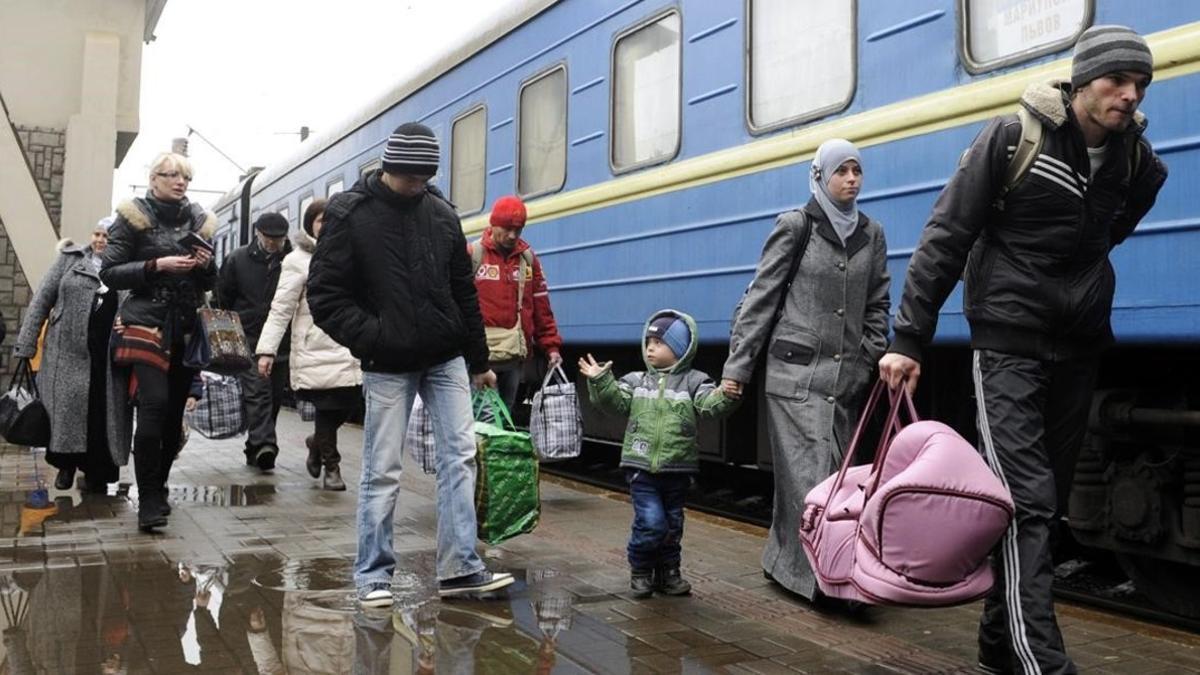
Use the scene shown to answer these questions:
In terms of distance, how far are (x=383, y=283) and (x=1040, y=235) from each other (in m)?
2.20

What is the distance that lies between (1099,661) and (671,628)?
4.32 feet

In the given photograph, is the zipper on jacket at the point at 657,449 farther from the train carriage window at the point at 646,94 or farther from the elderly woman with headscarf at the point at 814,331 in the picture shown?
the train carriage window at the point at 646,94

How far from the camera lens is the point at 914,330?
3.33 m

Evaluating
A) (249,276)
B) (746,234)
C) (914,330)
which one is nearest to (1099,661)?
(914,330)

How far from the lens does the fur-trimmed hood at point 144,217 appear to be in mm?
5723

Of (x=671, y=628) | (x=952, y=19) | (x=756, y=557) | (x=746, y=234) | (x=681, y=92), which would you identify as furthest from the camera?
(x=681, y=92)

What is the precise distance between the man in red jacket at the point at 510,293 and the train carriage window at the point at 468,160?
10.0ft

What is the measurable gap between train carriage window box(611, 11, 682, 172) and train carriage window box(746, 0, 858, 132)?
2.30ft

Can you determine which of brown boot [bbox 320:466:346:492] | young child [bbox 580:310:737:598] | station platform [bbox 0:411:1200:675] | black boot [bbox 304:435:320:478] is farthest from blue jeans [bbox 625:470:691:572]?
black boot [bbox 304:435:320:478]

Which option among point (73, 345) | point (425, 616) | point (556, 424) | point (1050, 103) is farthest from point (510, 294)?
point (1050, 103)

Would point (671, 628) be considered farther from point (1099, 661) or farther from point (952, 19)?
point (952, 19)

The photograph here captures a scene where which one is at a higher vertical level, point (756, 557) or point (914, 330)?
point (914, 330)

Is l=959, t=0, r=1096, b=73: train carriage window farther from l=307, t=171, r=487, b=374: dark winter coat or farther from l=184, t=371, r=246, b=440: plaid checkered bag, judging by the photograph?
l=184, t=371, r=246, b=440: plaid checkered bag

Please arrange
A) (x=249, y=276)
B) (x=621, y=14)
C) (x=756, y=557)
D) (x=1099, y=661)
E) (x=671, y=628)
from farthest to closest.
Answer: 1. (x=249, y=276)
2. (x=621, y=14)
3. (x=756, y=557)
4. (x=671, y=628)
5. (x=1099, y=661)
